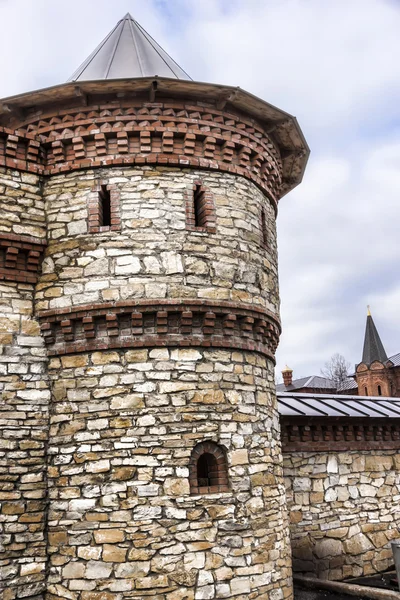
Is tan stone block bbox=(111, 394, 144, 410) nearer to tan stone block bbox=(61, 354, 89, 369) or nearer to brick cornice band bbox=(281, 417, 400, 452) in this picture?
tan stone block bbox=(61, 354, 89, 369)

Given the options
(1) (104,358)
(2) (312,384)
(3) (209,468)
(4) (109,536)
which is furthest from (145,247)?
(2) (312,384)

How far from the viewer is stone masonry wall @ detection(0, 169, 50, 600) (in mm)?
7254

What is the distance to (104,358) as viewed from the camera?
7.76 meters

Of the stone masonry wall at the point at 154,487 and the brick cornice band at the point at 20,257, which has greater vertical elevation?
the brick cornice band at the point at 20,257

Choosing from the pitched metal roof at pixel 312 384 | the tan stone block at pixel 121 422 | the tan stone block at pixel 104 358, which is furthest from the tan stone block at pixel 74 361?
the pitched metal roof at pixel 312 384

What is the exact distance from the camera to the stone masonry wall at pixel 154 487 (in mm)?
7133

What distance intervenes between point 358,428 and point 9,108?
29.1ft

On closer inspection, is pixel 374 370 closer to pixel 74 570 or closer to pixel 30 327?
pixel 30 327

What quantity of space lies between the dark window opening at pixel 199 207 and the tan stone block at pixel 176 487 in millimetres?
3592

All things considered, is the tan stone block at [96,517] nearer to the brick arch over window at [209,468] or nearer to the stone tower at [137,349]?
the stone tower at [137,349]

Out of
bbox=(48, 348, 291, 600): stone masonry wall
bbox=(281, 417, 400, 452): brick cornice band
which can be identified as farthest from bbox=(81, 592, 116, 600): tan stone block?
bbox=(281, 417, 400, 452): brick cornice band

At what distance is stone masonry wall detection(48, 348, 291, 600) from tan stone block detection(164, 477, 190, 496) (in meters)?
0.01

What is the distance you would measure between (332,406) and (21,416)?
23.6 ft

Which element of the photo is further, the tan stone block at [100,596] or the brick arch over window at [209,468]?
the brick arch over window at [209,468]
